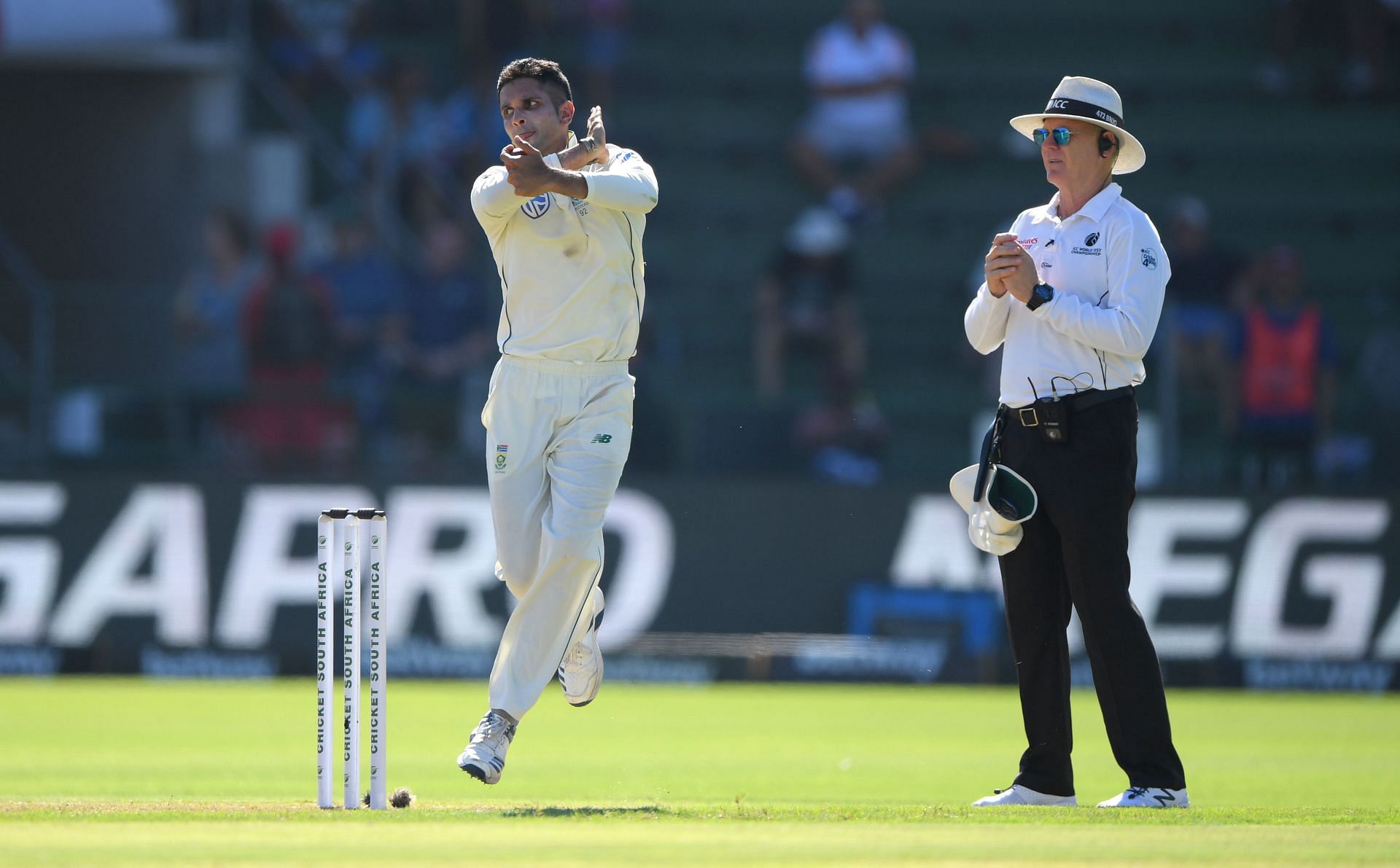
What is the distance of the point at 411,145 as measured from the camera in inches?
691

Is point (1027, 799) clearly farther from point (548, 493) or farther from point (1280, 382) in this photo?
point (1280, 382)

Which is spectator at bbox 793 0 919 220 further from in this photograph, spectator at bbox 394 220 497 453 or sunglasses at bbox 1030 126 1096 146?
sunglasses at bbox 1030 126 1096 146

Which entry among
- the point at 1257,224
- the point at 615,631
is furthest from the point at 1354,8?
the point at 615,631

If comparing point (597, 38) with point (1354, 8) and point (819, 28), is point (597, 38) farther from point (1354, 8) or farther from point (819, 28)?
point (1354, 8)

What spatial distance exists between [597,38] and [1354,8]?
732cm

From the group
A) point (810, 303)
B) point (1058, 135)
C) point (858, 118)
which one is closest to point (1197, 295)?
point (810, 303)

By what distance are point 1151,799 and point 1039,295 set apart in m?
1.70

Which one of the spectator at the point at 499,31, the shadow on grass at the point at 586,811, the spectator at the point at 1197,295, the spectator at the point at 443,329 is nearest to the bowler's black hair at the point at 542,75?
the shadow on grass at the point at 586,811

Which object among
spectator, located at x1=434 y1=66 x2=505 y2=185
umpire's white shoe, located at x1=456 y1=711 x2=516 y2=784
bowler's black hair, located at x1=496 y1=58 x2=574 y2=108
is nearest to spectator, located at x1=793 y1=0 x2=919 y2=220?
spectator, located at x1=434 y1=66 x2=505 y2=185

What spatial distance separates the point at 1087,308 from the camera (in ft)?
22.2

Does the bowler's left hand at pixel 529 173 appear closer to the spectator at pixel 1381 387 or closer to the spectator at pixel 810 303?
the spectator at pixel 1381 387

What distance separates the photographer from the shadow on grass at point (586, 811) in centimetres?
637

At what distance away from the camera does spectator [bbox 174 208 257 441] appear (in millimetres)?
14203

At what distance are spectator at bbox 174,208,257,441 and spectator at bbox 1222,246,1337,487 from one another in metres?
7.04
